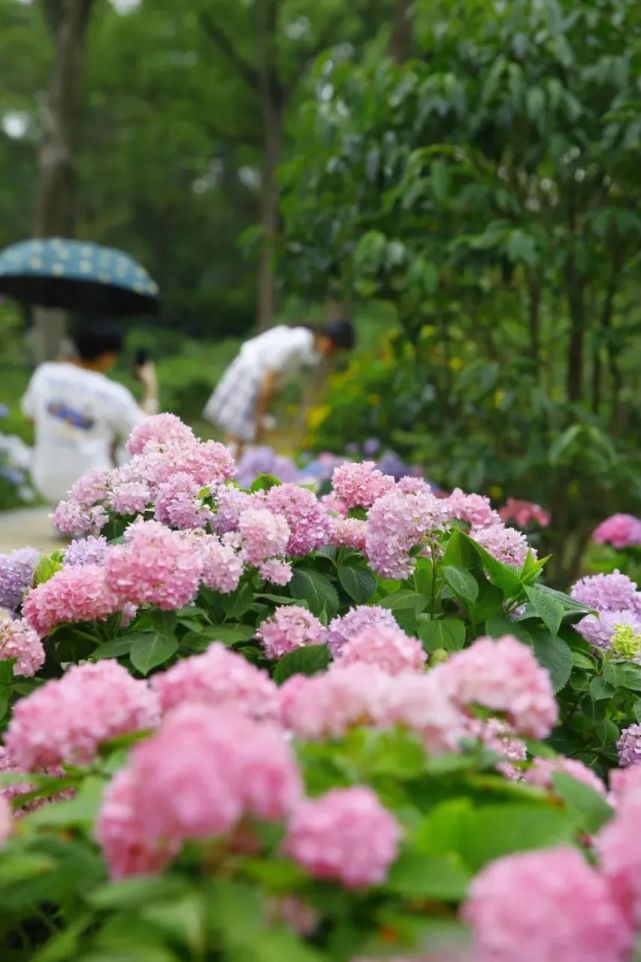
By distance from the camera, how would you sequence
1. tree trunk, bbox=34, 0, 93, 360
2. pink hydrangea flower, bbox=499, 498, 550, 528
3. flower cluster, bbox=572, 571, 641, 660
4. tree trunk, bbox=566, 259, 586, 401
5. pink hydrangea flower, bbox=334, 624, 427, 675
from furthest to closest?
tree trunk, bbox=34, 0, 93, 360 < tree trunk, bbox=566, 259, 586, 401 < pink hydrangea flower, bbox=499, 498, 550, 528 < flower cluster, bbox=572, 571, 641, 660 < pink hydrangea flower, bbox=334, 624, 427, 675

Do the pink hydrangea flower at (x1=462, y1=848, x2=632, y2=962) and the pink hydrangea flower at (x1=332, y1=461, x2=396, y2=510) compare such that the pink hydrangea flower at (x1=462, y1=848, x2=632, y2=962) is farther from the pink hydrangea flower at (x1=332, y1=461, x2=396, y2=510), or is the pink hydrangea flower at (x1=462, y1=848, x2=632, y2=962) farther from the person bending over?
the person bending over

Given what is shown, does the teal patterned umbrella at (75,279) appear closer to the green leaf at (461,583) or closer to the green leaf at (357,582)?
the green leaf at (357,582)

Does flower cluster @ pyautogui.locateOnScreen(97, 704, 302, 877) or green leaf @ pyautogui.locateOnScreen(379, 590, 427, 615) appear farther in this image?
green leaf @ pyautogui.locateOnScreen(379, 590, 427, 615)

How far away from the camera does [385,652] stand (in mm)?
1333

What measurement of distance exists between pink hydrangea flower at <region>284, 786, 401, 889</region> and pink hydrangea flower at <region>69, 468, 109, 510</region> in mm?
1317

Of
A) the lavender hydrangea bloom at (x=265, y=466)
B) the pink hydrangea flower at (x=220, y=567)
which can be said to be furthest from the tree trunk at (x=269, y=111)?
the pink hydrangea flower at (x=220, y=567)

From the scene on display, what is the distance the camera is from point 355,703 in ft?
3.78

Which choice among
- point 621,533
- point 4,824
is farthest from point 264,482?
point 621,533

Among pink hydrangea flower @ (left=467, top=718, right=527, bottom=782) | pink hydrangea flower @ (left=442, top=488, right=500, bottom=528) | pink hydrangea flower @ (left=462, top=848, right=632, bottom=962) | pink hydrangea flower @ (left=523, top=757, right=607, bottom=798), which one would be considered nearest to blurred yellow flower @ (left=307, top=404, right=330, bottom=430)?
pink hydrangea flower @ (left=442, top=488, right=500, bottom=528)

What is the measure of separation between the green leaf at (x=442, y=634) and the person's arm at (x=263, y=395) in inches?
245

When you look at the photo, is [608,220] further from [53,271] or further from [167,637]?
[53,271]

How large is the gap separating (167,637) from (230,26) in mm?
24479

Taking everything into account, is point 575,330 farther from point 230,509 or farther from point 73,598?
point 73,598

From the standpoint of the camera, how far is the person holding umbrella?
714 centimetres
